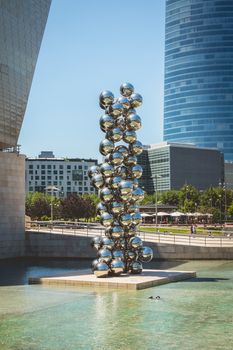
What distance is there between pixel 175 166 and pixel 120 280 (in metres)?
158

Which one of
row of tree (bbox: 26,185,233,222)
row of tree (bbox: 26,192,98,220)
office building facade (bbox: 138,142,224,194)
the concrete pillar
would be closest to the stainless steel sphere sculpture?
the concrete pillar

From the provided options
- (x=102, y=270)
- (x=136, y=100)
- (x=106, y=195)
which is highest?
(x=136, y=100)

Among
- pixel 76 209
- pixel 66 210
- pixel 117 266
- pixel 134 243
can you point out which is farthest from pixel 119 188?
pixel 66 210

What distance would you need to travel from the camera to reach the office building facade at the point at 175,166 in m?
179

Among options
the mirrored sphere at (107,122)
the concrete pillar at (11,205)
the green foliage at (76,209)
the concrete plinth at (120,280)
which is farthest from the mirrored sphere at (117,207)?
the green foliage at (76,209)

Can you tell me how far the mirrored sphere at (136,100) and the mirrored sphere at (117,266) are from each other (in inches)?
271

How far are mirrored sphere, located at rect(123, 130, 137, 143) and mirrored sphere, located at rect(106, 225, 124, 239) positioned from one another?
150 inches

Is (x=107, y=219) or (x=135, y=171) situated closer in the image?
(x=107, y=219)

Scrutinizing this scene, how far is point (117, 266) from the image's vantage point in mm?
25406

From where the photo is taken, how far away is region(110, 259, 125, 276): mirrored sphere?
25.4m

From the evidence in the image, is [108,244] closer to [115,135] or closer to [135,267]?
[135,267]

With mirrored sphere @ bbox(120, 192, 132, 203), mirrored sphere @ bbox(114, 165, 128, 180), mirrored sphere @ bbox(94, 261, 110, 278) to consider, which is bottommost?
mirrored sphere @ bbox(94, 261, 110, 278)

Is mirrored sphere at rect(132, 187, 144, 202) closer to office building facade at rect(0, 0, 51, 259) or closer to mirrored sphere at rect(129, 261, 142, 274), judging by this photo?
mirrored sphere at rect(129, 261, 142, 274)

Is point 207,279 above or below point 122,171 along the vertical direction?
below
